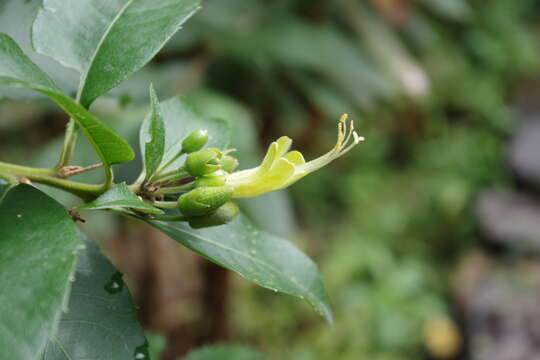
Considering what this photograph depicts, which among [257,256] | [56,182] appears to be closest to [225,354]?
[257,256]

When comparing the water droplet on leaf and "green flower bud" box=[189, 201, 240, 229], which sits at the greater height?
"green flower bud" box=[189, 201, 240, 229]

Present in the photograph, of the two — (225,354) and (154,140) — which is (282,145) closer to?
(154,140)

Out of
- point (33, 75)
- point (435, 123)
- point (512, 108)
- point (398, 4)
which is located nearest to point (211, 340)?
point (398, 4)

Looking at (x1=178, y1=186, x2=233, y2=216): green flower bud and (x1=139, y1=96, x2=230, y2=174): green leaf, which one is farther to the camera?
(x1=139, y1=96, x2=230, y2=174): green leaf

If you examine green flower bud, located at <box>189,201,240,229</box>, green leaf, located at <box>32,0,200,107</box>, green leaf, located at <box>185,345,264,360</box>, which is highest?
green leaf, located at <box>32,0,200,107</box>

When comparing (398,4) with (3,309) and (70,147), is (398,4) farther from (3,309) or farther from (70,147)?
(3,309)

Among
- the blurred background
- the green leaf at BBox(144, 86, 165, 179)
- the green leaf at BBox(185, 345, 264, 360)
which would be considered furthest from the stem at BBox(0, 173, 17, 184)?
the blurred background

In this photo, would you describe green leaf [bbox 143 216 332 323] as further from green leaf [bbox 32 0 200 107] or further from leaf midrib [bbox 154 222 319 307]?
green leaf [bbox 32 0 200 107]
